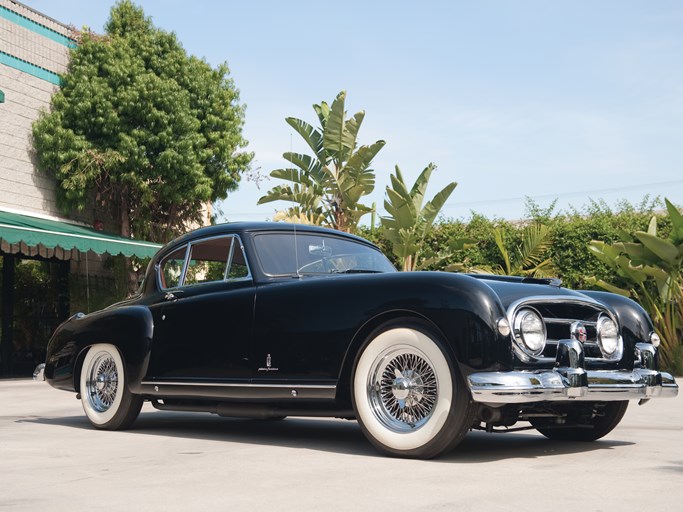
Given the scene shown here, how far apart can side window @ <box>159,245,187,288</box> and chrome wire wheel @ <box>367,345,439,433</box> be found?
8.07ft

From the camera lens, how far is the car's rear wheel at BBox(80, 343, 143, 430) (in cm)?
738

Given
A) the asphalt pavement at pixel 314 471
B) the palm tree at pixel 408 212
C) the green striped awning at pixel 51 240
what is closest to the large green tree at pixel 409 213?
the palm tree at pixel 408 212

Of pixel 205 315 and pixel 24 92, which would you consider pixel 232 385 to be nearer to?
pixel 205 315

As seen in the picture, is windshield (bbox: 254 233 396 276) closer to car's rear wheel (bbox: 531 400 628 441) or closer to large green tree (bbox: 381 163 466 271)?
car's rear wheel (bbox: 531 400 628 441)

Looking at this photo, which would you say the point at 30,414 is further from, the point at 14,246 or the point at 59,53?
the point at 59,53

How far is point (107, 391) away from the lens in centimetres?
763

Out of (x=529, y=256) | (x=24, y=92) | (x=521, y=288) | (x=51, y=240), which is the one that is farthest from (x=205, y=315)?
(x=24, y=92)

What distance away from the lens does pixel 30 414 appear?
30.4 feet

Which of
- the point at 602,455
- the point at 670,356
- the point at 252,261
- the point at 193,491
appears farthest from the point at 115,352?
the point at 670,356

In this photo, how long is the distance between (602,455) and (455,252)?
43.0 ft

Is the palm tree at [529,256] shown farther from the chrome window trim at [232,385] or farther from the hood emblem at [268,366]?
the hood emblem at [268,366]

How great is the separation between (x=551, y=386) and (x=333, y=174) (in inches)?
526

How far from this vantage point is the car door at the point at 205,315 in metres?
6.48

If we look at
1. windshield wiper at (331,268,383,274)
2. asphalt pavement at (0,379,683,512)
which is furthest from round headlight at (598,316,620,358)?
windshield wiper at (331,268,383,274)
